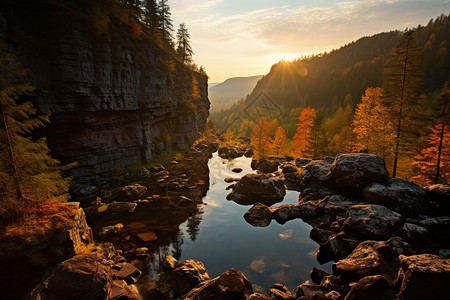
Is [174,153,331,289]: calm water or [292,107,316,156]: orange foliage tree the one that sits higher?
[292,107,316,156]: orange foliage tree

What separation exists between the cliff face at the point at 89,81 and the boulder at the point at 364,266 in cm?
2996

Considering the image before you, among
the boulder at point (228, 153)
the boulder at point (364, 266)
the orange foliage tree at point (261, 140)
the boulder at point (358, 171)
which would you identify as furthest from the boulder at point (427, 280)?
the boulder at point (228, 153)

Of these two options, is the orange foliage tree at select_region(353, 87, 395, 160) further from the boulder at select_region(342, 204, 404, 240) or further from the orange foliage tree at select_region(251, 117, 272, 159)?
the orange foliage tree at select_region(251, 117, 272, 159)

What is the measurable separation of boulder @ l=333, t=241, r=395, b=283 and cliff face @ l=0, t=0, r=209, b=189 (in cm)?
Answer: 2996

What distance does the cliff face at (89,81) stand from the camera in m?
20.7

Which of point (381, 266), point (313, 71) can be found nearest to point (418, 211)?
point (381, 266)

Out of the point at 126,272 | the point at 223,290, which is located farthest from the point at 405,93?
the point at 126,272

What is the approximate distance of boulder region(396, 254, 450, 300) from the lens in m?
6.80

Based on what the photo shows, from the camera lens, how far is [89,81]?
2467cm

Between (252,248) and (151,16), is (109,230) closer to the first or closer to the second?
(252,248)

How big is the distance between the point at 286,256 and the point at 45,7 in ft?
110

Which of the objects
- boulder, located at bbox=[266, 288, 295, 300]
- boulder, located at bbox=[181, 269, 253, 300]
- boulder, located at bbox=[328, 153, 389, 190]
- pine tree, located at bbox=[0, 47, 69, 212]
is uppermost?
pine tree, located at bbox=[0, 47, 69, 212]

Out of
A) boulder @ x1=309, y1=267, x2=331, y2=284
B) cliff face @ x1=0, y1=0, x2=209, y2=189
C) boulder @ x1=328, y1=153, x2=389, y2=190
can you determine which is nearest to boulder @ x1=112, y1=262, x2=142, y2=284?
boulder @ x1=309, y1=267, x2=331, y2=284

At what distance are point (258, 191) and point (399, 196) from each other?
13.4 meters
